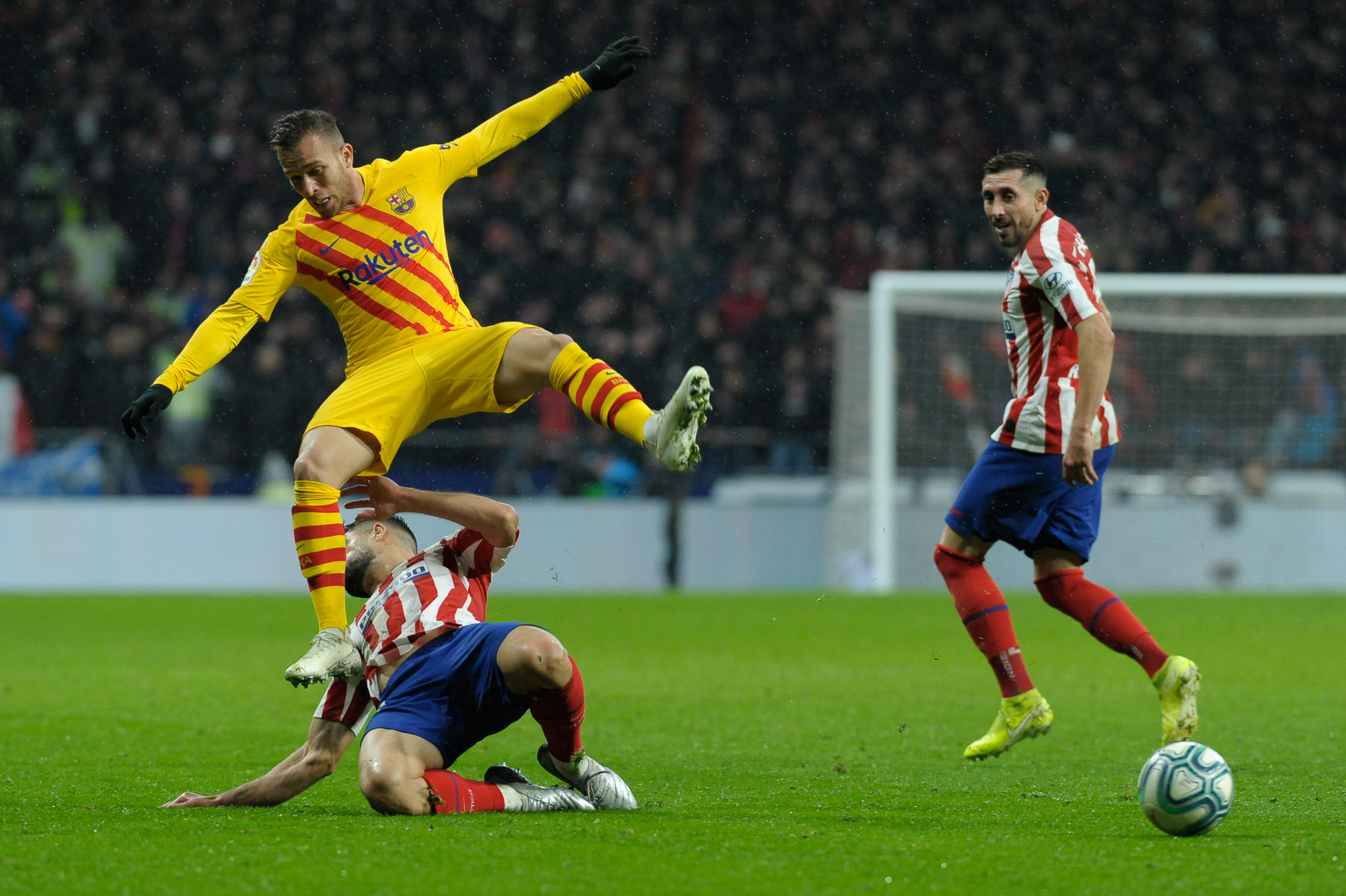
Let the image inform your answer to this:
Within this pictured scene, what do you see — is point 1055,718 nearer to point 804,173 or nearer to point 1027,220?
point 1027,220

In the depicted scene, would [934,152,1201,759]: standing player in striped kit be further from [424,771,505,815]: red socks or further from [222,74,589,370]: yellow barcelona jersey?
[424,771,505,815]: red socks

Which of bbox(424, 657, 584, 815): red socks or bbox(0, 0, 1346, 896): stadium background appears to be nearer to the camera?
bbox(0, 0, 1346, 896): stadium background

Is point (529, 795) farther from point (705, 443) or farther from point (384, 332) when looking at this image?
point (705, 443)

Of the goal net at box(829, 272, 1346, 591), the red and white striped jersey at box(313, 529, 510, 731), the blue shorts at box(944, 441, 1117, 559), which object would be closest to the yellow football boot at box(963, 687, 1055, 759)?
the blue shorts at box(944, 441, 1117, 559)

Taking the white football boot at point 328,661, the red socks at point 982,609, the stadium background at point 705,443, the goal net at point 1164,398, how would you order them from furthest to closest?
the goal net at point 1164,398
the red socks at point 982,609
the white football boot at point 328,661
the stadium background at point 705,443

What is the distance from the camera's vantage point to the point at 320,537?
14.5 feet

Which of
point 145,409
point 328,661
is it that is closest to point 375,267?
point 145,409

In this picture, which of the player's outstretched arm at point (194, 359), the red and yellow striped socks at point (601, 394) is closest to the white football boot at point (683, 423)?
the red and yellow striped socks at point (601, 394)

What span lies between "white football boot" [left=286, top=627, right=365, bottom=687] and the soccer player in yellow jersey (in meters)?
0.19

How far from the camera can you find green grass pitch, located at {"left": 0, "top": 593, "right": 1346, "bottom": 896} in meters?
3.18

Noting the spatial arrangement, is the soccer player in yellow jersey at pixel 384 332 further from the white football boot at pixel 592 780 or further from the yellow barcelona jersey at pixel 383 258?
the white football boot at pixel 592 780

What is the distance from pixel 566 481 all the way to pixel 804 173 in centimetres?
563

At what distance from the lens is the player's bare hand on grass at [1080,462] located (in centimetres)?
448

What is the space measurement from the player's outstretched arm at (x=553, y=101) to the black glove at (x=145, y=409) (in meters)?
1.31
